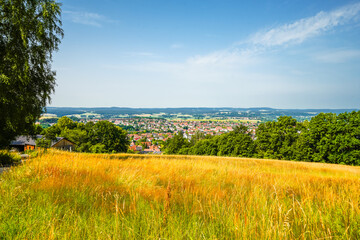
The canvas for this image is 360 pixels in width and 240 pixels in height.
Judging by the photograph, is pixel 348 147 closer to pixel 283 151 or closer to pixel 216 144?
pixel 283 151

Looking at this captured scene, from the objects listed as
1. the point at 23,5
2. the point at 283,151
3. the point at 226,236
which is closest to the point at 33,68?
the point at 23,5

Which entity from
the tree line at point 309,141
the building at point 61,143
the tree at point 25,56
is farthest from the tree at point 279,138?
the building at point 61,143

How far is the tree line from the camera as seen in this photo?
32875 millimetres

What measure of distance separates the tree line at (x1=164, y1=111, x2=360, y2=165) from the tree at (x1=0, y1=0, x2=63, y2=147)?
41537 millimetres

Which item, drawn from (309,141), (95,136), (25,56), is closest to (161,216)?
(25,56)

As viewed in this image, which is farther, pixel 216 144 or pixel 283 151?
pixel 216 144

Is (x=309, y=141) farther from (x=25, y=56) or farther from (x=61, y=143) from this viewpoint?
(x=61, y=143)

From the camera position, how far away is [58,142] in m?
47.8

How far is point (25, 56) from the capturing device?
12.7 metres

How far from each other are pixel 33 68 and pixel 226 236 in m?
16.7

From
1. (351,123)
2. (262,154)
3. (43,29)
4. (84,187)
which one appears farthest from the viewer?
(262,154)

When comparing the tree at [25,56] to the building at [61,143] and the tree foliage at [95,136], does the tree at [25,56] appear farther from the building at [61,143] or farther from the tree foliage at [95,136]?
the tree foliage at [95,136]

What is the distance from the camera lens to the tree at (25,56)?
12.0m

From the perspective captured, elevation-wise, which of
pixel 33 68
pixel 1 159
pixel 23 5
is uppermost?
pixel 23 5
